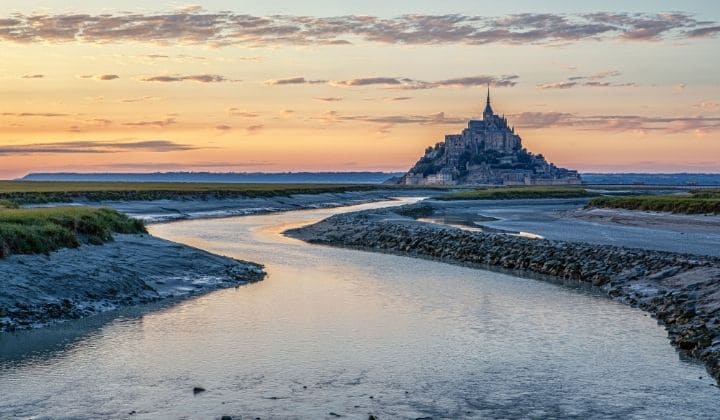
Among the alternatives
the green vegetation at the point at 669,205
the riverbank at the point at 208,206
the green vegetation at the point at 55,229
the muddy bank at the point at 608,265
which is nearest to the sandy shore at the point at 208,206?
the riverbank at the point at 208,206

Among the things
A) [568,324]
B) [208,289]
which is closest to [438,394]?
[568,324]

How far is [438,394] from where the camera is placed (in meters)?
15.2

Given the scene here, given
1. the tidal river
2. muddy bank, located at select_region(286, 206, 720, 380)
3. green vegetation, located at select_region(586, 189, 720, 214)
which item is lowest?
→ the tidal river

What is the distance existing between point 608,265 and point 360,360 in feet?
59.2

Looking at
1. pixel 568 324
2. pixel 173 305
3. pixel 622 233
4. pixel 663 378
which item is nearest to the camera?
pixel 663 378

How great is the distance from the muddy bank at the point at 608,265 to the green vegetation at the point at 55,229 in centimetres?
1567

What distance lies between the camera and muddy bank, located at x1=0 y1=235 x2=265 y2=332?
21781 millimetres

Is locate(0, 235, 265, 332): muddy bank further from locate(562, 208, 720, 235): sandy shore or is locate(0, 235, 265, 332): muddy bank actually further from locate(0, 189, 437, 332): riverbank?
locate(562, 208, 720, 235): sandy shore

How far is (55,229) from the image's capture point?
28.3 meters

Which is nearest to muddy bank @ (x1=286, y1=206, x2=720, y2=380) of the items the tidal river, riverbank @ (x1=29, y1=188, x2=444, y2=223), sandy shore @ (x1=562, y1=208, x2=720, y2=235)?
the tidal river

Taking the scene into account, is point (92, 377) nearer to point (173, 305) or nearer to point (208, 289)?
point (173, 305)

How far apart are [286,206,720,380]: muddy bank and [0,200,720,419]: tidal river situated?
82 cm

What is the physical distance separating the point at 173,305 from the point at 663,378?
14.7m

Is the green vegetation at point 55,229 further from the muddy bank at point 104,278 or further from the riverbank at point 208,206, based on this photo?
the riverbank at point 208,206
